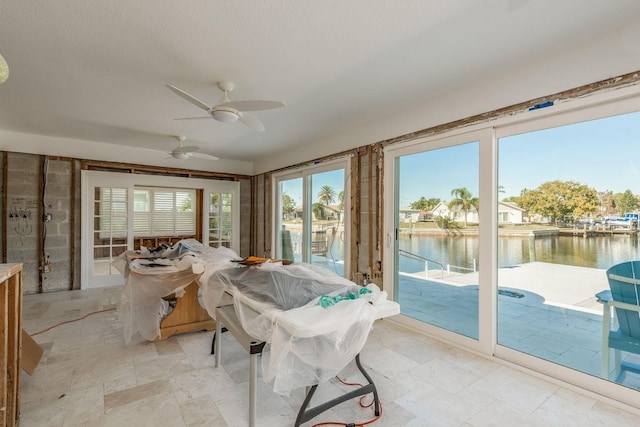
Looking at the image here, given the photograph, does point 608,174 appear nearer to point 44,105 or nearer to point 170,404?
point 170,404

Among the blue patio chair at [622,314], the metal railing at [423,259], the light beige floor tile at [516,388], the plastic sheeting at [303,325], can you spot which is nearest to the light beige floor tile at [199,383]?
the plastic sheeting at [303,325]

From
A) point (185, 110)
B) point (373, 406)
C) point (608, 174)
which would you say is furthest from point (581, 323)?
point (185, 110)

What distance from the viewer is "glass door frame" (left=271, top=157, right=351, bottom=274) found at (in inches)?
164

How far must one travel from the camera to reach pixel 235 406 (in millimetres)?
1949

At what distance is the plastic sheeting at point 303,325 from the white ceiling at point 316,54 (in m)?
1.72

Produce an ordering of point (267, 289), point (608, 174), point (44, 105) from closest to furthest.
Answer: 1. point (267, 289)
2. point (608, 174)
3. point (44, 105)

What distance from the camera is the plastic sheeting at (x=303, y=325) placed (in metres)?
1.47

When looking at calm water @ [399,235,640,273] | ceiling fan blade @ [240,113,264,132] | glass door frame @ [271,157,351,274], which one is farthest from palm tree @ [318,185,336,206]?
ceiling fan blade @ [240,113,264,132]

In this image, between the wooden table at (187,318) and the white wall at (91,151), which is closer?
the wooden table at (187,318)

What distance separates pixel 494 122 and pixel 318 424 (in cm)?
275

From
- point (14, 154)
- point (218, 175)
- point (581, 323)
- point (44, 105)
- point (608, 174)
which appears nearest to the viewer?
point (608, 174)

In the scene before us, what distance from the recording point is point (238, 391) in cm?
212

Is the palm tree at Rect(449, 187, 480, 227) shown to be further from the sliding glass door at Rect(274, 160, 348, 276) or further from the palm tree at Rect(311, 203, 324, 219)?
the palm tree at Rect(311, 203, 324, 219)

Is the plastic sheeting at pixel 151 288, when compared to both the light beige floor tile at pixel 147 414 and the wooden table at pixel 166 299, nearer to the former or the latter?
the wooden table at pixel 166 299
